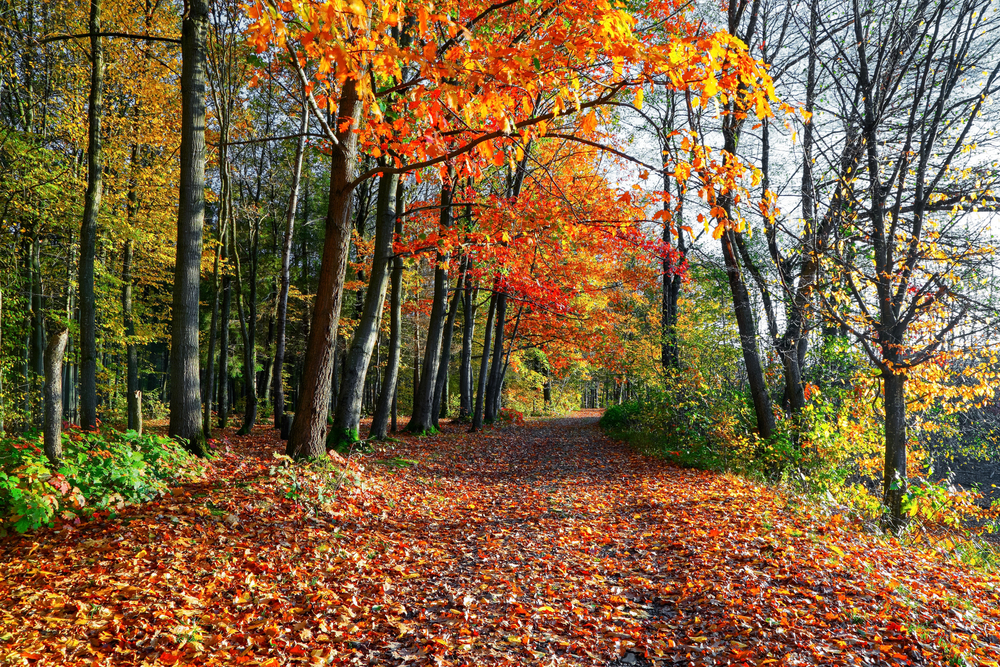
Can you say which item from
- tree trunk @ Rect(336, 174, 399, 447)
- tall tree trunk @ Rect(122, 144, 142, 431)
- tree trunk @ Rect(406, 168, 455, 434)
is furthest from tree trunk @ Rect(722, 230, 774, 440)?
tall tree trunk @ Rect(122, 144, 142, 431)

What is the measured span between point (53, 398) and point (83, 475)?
2.55 ft

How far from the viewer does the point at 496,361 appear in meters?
18.2

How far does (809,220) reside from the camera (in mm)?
7129

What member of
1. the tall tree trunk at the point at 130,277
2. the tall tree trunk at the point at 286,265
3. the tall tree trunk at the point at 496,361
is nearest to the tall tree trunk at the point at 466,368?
the tall tree trunk at the point at 496,361

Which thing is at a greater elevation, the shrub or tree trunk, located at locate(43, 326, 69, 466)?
tree trunk, located at locate(43, 326, 69, 466)

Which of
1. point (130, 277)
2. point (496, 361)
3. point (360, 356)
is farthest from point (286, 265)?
point (496, 361)

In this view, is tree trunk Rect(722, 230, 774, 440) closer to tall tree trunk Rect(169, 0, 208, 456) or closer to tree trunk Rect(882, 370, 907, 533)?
tree trunk Rect(882, 370, 907, 533)

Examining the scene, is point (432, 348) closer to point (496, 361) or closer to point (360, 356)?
point (360, 356)

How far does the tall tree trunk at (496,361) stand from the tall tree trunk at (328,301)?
994 cm

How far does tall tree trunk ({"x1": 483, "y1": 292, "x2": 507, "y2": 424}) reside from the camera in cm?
1784

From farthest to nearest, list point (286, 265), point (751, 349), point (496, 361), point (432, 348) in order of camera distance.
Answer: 1. point (496, 361)
2. point (432, 348)
3. point (286, 265)
4. point (751, 349)

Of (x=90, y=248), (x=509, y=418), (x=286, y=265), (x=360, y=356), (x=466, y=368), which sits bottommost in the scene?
(x=509, y=418)

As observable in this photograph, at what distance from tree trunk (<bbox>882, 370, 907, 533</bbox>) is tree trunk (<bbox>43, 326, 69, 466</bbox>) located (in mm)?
9524

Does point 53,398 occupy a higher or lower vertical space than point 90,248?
lower
